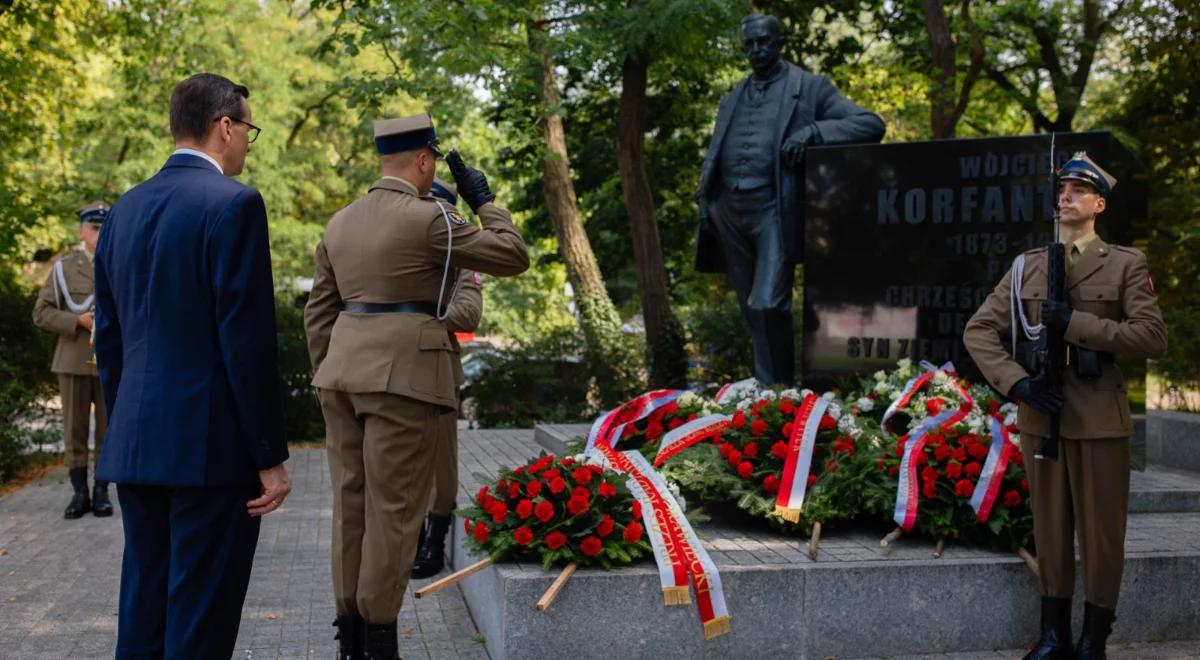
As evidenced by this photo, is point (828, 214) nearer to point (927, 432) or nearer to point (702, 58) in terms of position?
point (927, 432)

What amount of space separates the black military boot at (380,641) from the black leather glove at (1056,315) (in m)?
2.86

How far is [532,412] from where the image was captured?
597 inches

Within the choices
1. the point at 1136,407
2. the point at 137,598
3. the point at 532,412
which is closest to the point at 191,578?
the point at 137,598

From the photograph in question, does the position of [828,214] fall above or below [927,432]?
above

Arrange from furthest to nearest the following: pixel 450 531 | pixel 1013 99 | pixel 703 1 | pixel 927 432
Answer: pixel 1013 99 → pixel 703 1 → pixel 450 531 → pixel 927 432

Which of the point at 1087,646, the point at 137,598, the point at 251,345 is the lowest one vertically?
the point at 1087,646

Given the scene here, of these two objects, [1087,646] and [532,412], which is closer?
[1087,646]

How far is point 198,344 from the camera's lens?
3.52 meters

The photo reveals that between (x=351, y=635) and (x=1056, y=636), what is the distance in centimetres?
288

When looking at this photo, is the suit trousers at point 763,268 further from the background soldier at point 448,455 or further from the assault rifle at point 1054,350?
the assault rifle at point 1054,350

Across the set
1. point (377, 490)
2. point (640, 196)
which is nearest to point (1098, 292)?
point (377, 490)

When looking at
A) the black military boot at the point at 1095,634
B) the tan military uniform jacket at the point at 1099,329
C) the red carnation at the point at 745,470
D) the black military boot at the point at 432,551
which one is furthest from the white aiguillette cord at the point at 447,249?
the black military boot at the point at 1095,634

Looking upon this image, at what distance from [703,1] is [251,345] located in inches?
471

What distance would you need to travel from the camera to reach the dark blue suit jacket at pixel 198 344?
137 inches
